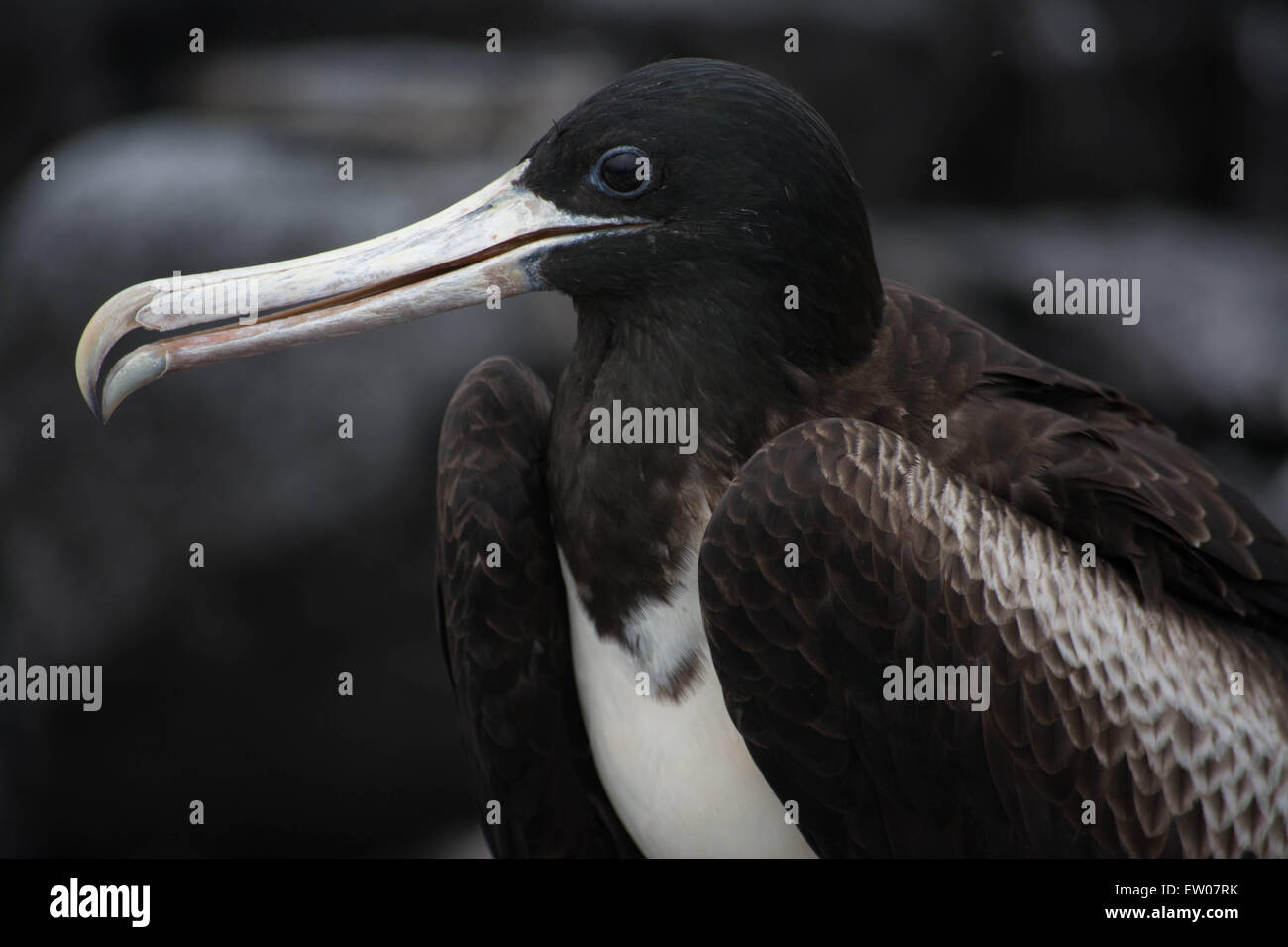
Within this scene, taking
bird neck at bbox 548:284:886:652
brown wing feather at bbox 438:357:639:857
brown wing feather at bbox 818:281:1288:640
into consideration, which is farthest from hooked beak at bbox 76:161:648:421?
brown wing feather at bbox 818:281:1288:640

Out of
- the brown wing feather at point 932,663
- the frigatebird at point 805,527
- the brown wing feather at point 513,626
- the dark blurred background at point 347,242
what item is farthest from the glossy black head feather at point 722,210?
the dark blurred background at point 347,242

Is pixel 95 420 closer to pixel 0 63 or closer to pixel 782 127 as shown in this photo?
pixel 0 63

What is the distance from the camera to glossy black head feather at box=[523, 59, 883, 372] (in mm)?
2479

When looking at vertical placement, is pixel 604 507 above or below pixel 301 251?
below

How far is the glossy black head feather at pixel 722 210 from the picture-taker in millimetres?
2479

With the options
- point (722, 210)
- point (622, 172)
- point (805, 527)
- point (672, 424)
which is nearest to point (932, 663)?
point (805, 527)

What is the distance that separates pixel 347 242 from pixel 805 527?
365cm

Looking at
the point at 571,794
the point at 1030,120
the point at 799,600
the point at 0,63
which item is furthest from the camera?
the point at 1030,120

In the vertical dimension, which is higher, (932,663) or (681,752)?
(932,663)

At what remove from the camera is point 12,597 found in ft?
18.6

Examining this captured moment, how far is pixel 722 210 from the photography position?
8.19ft

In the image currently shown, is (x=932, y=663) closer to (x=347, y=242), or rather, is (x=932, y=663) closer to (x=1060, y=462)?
(x=1060, y=462)
